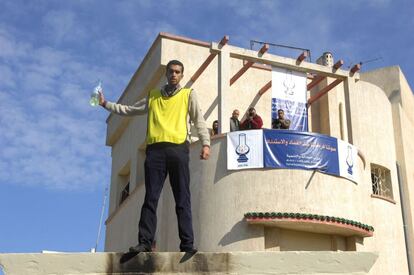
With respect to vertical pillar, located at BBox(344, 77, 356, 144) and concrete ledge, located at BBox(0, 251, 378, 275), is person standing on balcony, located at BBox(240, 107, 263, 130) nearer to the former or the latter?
vertical pillar, located at BBox(344, 77, 356, 144)

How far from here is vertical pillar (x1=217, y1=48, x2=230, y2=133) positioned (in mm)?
17578

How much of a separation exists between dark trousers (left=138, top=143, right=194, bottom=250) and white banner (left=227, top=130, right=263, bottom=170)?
9457mm

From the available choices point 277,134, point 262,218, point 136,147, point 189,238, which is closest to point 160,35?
point 136,147

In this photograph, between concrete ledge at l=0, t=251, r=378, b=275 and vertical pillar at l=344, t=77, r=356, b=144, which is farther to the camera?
vertical pillar at l=344, t=77, r=356, b=144

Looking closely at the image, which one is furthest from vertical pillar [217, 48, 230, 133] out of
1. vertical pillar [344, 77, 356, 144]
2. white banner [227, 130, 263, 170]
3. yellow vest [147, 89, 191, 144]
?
yellow vest [147, 89, 191, 144]

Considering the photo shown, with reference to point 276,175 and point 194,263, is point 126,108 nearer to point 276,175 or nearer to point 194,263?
point 194,263

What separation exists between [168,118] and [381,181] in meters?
15.8

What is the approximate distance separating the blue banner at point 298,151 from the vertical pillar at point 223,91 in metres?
1.28

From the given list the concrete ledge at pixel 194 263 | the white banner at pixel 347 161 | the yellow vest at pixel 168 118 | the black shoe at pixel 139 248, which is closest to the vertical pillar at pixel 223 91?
the white banner at pixel 347 161

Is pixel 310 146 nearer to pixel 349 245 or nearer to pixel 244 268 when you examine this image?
pixel 349 245

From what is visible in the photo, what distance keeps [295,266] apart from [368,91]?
16.6m

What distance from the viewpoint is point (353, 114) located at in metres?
20.4

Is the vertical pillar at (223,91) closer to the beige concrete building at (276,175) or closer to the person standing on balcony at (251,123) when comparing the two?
the beige concrete building at (276,175)

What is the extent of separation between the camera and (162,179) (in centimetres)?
707
